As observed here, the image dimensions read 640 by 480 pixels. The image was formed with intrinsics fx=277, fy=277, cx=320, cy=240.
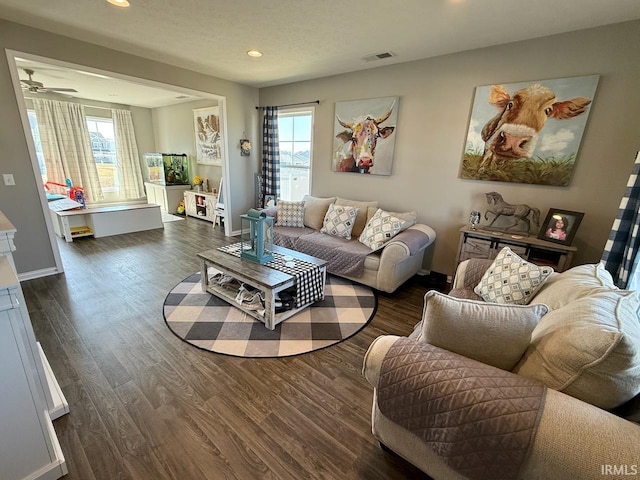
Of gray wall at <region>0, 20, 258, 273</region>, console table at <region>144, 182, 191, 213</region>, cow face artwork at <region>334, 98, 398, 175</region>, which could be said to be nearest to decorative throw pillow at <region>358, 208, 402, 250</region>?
cow face artwork at <region>334, 98, 398, 175</region>

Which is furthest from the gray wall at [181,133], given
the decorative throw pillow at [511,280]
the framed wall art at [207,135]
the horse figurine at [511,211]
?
the decorative throw pillow at [511,280]

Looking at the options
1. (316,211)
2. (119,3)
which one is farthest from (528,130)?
(119,3)

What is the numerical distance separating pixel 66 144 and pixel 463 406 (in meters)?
8.30

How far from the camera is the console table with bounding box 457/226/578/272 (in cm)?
249

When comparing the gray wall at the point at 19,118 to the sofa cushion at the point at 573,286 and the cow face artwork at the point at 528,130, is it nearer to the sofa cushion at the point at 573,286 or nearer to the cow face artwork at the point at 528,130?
the cow face artwork at the point at 528,130

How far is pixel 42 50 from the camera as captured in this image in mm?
2830

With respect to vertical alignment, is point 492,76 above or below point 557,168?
above

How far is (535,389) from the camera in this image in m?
0.96

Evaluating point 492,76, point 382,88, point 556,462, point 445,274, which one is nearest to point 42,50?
point 382,88

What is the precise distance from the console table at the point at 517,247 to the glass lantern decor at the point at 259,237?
2028mm

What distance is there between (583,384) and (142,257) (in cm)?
453

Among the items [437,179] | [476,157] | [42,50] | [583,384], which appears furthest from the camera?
[437,179]

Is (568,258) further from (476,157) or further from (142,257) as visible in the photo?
(142,257)

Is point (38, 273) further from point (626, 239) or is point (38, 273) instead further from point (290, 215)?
point (626, 239)
